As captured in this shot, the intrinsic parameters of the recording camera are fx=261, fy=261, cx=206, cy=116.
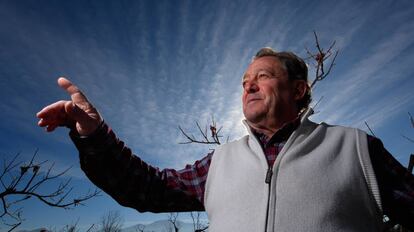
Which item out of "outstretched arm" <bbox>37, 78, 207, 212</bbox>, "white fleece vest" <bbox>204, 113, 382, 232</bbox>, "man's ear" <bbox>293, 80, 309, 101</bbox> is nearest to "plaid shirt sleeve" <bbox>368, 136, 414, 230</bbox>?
"white fleece vest" <bbox>204, 113, 382, 232</bbox>

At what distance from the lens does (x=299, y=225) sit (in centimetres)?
121

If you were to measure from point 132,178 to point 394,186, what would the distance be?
156 centimetres

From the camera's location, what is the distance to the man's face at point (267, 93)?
78.7 inches

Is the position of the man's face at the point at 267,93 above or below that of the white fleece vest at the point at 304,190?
above

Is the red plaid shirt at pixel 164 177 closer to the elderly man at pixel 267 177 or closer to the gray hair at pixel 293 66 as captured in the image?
the elderly man at pixel 267 177

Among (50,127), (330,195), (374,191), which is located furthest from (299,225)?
(50,127)

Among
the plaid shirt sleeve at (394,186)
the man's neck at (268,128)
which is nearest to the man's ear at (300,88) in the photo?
the man's neck at (268,128)

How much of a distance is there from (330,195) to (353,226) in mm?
175

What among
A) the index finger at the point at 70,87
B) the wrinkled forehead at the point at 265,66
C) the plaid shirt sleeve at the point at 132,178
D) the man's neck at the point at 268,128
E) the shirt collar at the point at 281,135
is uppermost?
the wrinkled forehead at the point at 265,66

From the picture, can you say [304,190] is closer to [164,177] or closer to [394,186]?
[394,186]

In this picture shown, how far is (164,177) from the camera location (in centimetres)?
184

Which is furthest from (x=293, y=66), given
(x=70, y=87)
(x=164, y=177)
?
(x=70, y=87)

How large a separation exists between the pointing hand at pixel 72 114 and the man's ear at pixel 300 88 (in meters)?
1.65

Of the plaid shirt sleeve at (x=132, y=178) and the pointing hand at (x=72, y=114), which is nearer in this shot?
the pointing hand at (x=72, y=114)
